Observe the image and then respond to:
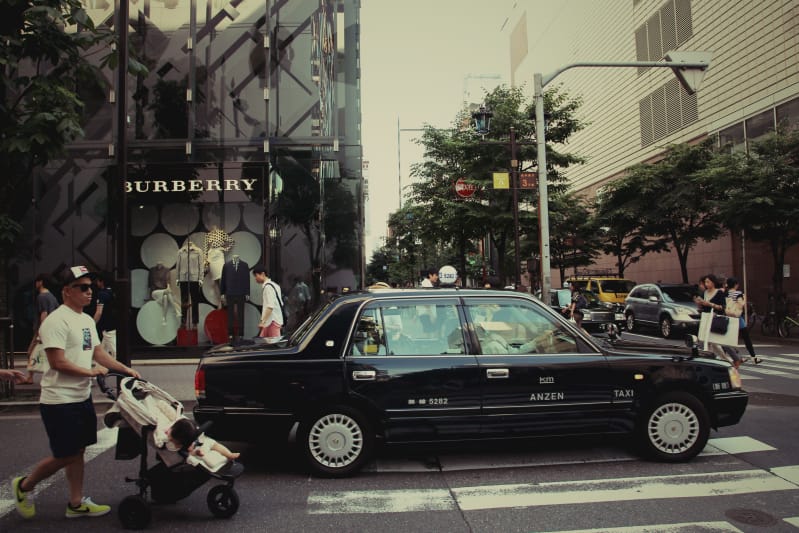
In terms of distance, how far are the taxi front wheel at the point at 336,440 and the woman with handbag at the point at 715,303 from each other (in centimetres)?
770

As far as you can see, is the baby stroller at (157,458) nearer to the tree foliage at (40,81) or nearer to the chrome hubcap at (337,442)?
the chrome hubcap at (337,442)

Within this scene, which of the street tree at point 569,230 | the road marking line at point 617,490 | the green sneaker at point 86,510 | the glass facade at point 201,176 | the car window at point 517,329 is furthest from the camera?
the street tree at point 569,230

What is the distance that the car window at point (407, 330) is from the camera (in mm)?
5352

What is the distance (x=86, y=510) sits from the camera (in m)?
4.30

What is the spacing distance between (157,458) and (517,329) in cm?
318

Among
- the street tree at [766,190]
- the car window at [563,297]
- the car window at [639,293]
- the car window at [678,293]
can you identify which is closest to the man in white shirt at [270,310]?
the car window at [563,297]

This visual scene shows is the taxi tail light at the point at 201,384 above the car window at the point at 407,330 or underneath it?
underneath

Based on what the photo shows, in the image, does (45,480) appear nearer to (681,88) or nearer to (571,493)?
(571,493)

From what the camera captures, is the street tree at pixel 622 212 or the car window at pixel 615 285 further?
the street tree at pixel 622 212

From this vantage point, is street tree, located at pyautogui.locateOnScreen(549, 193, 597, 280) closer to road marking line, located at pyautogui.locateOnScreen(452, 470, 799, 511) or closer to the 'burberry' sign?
the 'burberry' sign

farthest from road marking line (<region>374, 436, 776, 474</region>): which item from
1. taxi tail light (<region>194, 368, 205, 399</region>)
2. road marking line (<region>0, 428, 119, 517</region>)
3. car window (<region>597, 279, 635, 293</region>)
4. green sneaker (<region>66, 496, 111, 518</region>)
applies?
car window (<region>597, 279, 635, 293</region>)

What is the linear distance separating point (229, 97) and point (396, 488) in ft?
42.0

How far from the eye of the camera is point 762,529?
395 centimetres

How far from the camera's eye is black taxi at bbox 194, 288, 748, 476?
202 inches
